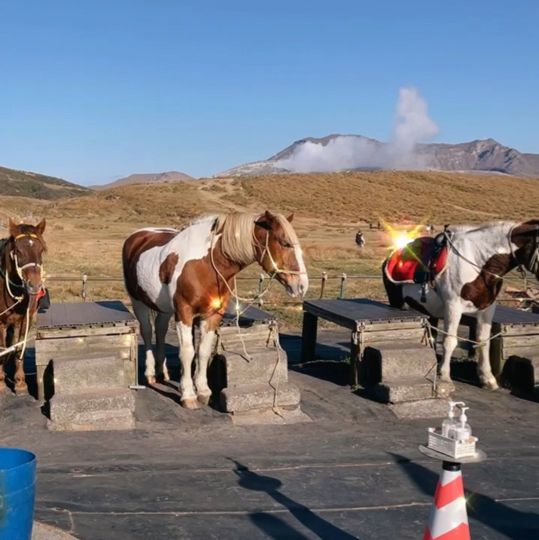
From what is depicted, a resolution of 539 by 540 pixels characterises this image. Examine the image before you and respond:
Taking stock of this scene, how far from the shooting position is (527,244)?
7.92m

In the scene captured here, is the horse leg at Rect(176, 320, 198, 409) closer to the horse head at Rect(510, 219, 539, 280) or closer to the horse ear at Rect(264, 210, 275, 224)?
the horse ear at Rect(264, 210, 275, 224)

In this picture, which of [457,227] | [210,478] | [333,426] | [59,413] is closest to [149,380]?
[59,413]

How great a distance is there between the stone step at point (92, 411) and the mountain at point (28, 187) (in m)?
125

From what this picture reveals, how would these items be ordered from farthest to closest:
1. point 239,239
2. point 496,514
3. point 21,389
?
point 21,389 < point 239,239 < point 496,514

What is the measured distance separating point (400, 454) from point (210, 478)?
1.91m

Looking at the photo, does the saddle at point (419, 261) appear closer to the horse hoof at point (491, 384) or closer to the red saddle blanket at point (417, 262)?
the red saddle blanket at point (417, 262)

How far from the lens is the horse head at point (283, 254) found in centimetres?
723

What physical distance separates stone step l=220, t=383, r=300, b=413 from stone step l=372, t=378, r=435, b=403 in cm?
107

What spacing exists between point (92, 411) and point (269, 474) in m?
2.24

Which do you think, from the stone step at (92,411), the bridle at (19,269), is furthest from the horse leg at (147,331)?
the bridle at (19,269)

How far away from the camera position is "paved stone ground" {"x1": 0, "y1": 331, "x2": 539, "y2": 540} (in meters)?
4.92

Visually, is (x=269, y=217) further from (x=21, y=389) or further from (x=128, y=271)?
(x=21, y=389)

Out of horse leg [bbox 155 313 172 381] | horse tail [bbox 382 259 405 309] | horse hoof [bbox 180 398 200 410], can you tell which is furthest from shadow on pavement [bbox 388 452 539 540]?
horse leg [bbox 155 313 172 381]

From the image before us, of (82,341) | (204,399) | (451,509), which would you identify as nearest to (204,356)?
(204,399)
